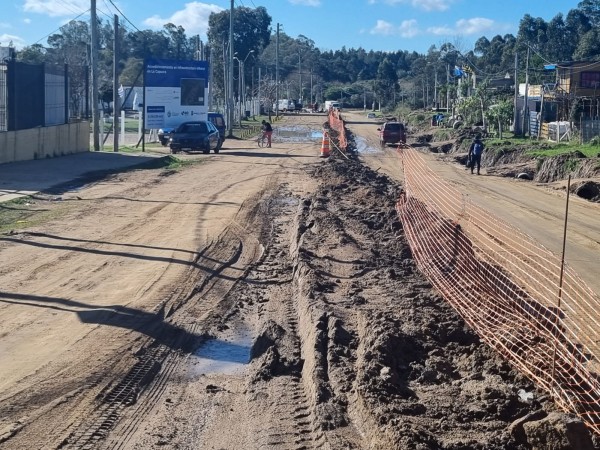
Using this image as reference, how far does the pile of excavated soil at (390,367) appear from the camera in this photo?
600 centimetres

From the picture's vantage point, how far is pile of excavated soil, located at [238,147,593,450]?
600cm

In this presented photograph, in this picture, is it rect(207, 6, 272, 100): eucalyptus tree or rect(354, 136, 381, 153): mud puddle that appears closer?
rect(354, 136, 381, 153): mud puddle

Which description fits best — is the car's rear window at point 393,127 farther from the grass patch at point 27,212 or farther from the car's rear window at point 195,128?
the grass patch at point 27,212

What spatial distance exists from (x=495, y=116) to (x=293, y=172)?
27927mm

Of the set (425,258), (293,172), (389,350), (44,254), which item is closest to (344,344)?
(389,350)

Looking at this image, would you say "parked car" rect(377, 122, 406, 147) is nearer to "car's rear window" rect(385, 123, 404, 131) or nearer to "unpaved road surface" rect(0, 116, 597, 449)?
"car's rear window" rect(385, 123, 404, 131)

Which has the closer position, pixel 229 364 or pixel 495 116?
pixel 229 364

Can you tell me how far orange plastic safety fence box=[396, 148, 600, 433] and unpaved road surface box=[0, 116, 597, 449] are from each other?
27 centimetres

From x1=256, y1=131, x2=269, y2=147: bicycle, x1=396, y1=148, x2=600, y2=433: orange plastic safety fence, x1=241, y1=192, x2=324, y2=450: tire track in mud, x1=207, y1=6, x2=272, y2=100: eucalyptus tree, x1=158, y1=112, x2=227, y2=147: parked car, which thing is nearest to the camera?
x1=241, y1=192, x2=324, y2=450: tire track in mud

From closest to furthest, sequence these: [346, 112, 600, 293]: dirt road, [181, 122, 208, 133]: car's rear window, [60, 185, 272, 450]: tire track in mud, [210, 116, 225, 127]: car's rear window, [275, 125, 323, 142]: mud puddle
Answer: [60, 185, 272, 450]: tire track in mud → [346, 112, 600, 293]: dirt road → [181, 122, 208, 133]: car's rear window → [210, 116, 225, 127]: car's rear window → [275, 125, 323, 142]: mud puddle

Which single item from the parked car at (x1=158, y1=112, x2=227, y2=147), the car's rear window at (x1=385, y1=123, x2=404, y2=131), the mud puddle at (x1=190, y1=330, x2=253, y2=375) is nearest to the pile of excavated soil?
the mud puddle at (x1=190, y1=330, x2=253, y2=375)

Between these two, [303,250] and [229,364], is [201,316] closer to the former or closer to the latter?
[229,364]

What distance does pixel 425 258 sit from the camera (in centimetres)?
1370

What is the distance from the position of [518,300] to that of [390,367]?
346 centimetres
